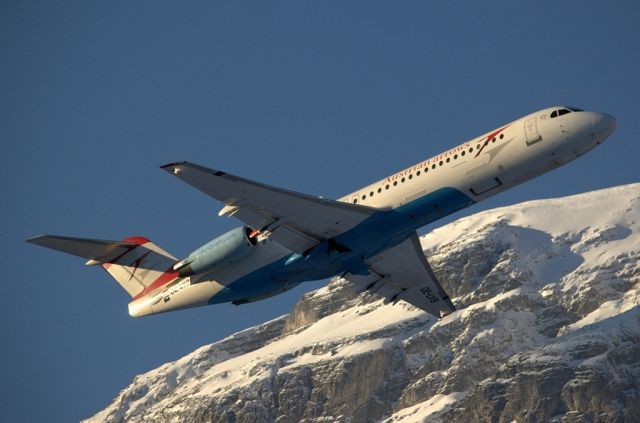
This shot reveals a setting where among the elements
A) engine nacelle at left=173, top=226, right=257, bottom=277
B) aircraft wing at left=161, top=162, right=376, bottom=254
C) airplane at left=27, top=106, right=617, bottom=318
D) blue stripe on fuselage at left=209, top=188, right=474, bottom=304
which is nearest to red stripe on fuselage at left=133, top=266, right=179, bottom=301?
airplane at left=27, top=106, right=617, bottom=318

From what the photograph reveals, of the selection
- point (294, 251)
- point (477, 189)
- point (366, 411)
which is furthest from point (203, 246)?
point (366, 411)

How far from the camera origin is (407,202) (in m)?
45.5

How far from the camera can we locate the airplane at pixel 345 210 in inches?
1746

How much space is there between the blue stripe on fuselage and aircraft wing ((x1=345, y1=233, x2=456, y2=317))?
3.10m

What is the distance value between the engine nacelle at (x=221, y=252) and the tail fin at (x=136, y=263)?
406cm

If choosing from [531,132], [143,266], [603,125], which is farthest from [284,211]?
[603,125]

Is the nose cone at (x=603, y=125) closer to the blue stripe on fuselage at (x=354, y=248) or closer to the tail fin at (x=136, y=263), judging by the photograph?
the blue stripe on fuselage at (x=354, y=248)

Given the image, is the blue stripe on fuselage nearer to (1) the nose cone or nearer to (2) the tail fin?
(2) the tail fin

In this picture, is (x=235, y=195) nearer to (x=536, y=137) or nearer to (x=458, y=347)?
(x=536, y=137)

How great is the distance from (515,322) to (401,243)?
501 ft

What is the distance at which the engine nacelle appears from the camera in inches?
1918

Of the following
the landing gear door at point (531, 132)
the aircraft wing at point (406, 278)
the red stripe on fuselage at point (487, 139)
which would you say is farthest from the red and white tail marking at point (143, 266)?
the landing gear door at point (531, 132)

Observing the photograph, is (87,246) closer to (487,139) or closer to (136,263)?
(136,263)

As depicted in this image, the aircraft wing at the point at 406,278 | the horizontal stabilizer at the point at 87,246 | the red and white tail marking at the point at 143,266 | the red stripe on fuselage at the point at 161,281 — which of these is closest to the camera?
the horizontal stabilizer at the point at 87,246
